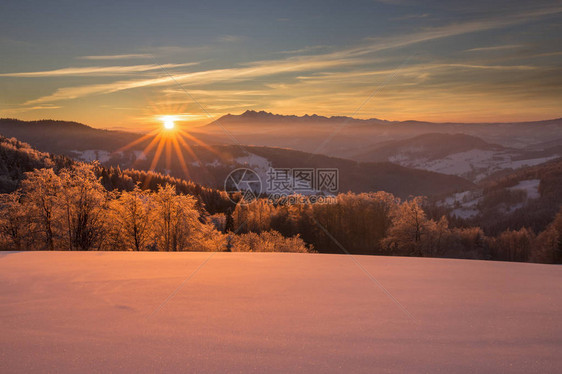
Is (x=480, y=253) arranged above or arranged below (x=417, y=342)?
below

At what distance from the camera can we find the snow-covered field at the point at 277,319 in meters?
2.69

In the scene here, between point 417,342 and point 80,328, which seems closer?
point 417,342

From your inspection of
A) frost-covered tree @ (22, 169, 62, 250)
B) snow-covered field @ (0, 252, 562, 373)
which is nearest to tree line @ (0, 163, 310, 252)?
frost-covered tree @ (22, 169, 62, 250)

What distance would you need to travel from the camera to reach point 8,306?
390cm

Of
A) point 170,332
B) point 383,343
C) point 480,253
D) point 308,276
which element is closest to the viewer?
point 383,343

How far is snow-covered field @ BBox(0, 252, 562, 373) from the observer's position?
2686 millimetres

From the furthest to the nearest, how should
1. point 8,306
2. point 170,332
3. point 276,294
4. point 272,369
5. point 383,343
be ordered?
point 276,294
point 8,306
point 170,332
point 383,343
point 272,369

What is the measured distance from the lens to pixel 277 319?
3.46 m

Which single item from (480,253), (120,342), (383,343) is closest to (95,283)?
(120,342)

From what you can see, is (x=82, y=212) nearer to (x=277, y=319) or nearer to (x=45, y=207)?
(x=45, y=207)

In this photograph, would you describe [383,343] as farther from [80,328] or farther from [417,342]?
[80,328]

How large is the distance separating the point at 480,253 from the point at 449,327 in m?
68.6

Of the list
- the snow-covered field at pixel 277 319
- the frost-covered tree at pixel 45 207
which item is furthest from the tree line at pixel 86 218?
the snow-covered field at pixel 277 319

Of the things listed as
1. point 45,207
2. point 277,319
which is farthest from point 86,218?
point 277,319
